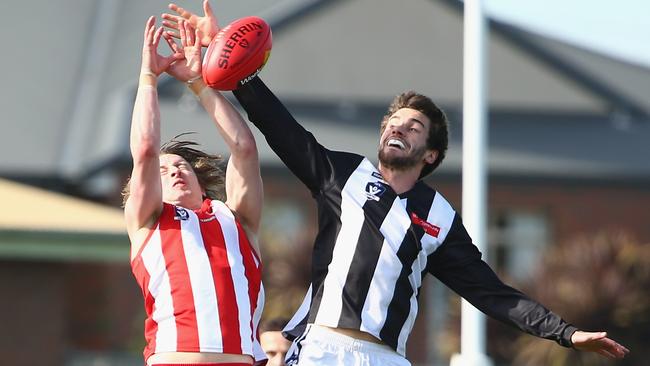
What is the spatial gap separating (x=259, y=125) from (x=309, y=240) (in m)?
16.2

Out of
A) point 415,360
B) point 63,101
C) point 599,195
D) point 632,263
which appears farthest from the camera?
point 63,101

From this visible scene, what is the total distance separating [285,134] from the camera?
18.6 feet

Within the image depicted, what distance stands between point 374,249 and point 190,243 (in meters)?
0.75

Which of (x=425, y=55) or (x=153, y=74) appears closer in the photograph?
(x=153, y=74)

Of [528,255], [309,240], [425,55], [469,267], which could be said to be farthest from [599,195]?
[469,267]

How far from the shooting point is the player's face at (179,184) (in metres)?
5.64

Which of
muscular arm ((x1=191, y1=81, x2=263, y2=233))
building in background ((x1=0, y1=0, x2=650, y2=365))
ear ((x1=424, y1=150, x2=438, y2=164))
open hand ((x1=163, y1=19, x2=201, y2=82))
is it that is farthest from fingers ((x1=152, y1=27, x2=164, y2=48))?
building in background ((x1=0, y1=0, x2=650, y2=365))

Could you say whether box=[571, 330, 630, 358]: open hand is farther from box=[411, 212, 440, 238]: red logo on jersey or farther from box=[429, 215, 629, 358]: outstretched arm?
box=[411, 212, 440, 238]: red logo on jersey

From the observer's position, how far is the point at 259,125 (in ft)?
18.7

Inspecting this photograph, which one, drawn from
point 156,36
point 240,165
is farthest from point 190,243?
point 156,36

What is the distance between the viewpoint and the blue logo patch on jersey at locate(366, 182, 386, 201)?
5.68 meters

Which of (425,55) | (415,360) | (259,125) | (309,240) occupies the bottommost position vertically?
(415,360)

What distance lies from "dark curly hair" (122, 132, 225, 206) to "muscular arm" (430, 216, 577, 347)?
1.00 meters

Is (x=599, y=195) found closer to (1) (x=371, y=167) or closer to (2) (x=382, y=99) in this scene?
(2) (x=382, y=99)
